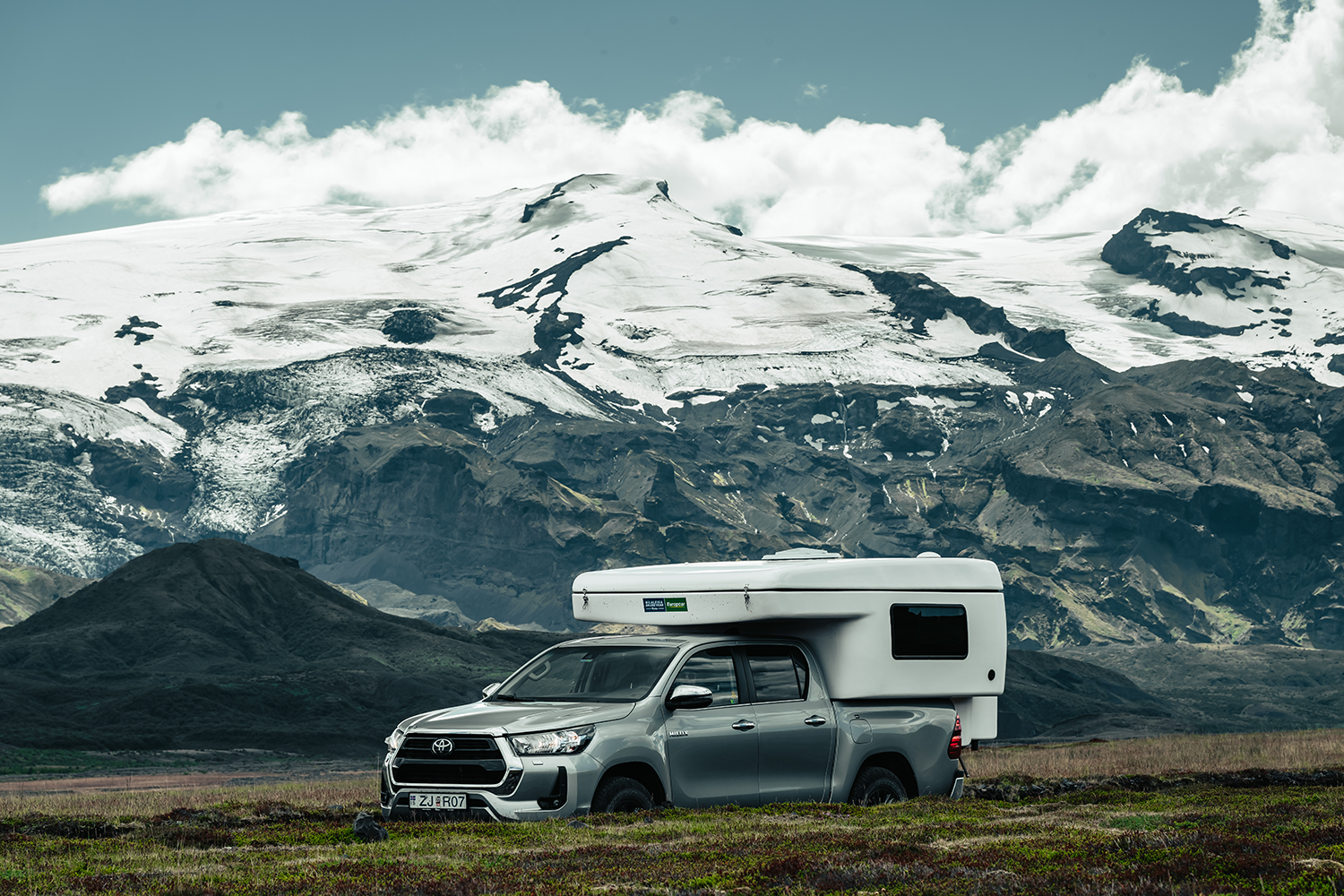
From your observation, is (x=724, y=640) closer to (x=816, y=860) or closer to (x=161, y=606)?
(x=816, y=860)

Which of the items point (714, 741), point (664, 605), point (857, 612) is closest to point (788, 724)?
point (714, 741)

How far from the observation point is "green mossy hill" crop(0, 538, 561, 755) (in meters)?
98.9

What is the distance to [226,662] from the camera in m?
131

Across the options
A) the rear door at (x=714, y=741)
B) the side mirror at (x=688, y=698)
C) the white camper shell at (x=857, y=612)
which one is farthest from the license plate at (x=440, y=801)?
the white camper shell at (x=857, y=612)

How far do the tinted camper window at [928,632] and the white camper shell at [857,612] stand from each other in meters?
0.01

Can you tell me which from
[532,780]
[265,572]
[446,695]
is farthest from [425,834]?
[265,572]

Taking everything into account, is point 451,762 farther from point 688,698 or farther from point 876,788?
point 876,788

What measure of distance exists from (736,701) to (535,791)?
256cm

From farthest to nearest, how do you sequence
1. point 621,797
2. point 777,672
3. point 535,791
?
point 777,672 → point 621,797 → point 535,791

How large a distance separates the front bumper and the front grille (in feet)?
0.30

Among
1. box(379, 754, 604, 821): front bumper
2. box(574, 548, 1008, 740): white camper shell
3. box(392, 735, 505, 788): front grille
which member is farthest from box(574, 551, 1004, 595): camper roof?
box(392, 735, 505, 788): front grille

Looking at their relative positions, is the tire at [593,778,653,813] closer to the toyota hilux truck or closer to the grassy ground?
the toyota hilux truck

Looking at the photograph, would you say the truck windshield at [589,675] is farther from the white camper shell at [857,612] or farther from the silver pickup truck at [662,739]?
the white camper shell at [857,612]

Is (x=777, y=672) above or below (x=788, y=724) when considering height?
above
